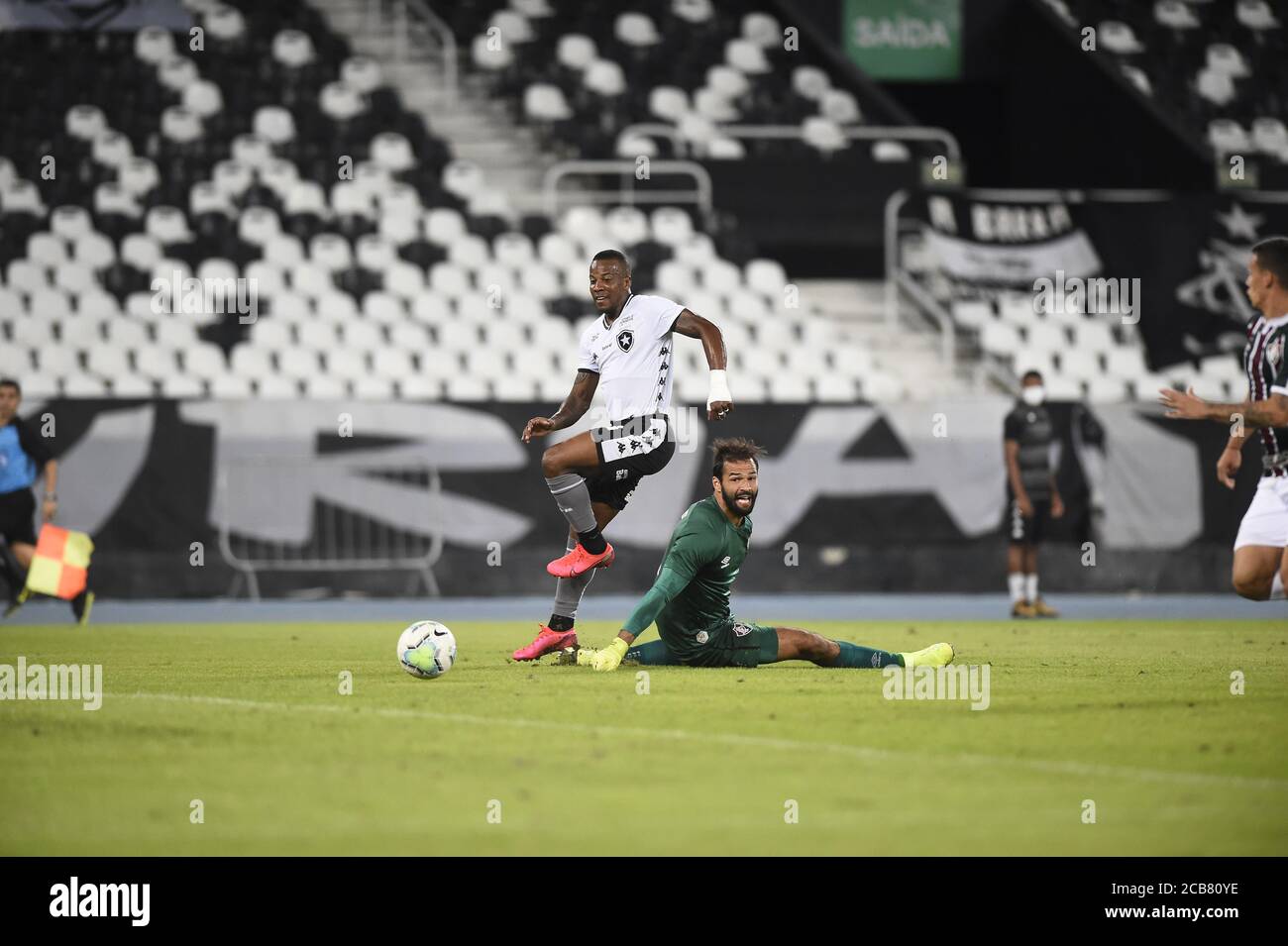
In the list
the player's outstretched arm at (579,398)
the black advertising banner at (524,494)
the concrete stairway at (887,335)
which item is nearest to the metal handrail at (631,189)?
the concrete stairway at (887,335)

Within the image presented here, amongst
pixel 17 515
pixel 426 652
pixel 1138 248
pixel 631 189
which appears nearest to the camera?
pixel 426 652

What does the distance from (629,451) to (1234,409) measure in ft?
10.9

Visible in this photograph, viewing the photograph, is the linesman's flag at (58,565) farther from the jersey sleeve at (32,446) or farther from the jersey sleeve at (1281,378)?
the jersey sleeve at (1281,378)

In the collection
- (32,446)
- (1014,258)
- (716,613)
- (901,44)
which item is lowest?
(716,613)

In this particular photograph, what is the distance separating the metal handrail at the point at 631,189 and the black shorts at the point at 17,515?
8725 millimetres

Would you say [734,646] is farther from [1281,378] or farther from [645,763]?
[645,763]

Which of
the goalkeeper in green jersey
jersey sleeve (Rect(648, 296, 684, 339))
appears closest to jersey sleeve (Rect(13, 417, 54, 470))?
the goalkeeper in green jersey

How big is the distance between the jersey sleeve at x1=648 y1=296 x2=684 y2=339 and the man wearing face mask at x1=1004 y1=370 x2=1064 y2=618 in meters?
7.00

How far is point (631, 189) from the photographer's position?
72.5 ft

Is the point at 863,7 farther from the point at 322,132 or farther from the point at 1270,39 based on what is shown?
the point at 322,132

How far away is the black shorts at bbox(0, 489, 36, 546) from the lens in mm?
14922

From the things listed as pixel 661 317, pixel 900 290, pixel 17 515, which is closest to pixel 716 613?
pixel 661 317

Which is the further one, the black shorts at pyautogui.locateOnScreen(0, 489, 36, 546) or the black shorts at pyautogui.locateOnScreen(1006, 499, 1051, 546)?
the black shorts at pyautogui.locateOnScreen(1006, 499, 1051, 546)

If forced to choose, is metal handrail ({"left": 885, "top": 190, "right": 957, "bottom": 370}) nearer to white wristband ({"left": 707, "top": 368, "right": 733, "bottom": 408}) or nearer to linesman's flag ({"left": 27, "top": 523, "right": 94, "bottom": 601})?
linesman's flag ({"left": 27, "top": 523, "right": 94, "bottom": 601})
